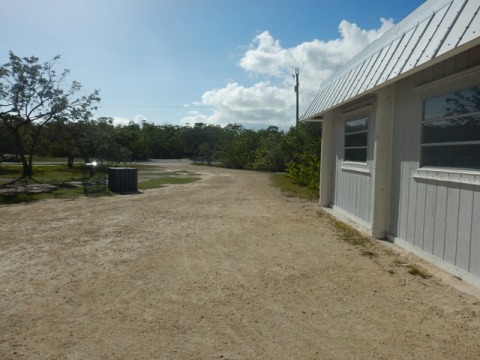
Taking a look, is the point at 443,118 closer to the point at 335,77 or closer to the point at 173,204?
the point at 335,77

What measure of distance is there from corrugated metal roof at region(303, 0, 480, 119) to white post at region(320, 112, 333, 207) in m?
2.17

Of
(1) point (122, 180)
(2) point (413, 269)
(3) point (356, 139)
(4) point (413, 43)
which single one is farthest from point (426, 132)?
(1) point (122, 180)

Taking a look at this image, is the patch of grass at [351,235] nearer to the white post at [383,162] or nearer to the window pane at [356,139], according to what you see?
the white post at [383,162]

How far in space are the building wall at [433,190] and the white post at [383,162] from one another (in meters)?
0.11

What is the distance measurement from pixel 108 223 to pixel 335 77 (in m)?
6.86

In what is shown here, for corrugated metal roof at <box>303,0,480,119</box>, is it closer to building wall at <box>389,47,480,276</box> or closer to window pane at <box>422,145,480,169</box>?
building wall at <box>389,47,480,276</box>

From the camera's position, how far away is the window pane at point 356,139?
7771mm

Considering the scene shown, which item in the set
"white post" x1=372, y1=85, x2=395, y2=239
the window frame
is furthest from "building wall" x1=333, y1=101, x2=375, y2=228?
"white post" x1=372, y1=85, x2=395, y2=239

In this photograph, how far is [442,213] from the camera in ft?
15.7

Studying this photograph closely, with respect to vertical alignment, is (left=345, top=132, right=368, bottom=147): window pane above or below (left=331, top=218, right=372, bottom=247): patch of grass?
above

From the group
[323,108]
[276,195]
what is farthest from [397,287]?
[276,195]

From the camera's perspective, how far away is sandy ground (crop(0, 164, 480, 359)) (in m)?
2.94

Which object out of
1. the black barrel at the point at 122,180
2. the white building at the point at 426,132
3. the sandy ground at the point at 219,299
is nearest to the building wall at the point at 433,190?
the white building at the point at 426,132

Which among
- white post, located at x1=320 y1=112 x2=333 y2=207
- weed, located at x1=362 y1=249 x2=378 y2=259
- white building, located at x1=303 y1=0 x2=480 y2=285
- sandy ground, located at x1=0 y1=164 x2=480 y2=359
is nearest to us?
sandy ground, located at x1=0 y1=164 x2=480 y2=359
